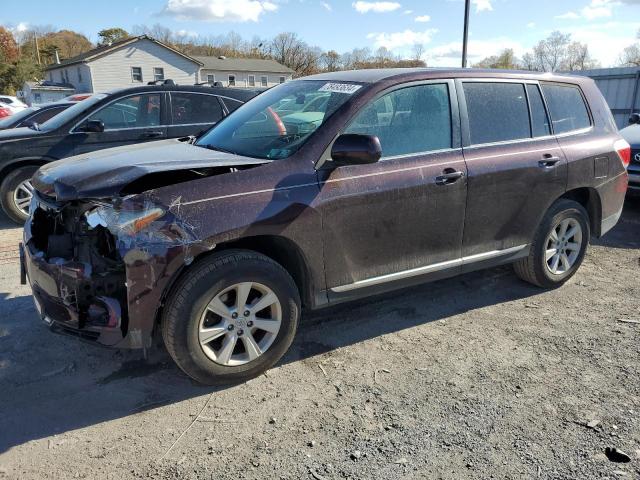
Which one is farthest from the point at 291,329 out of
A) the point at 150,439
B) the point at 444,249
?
the point at 444,249

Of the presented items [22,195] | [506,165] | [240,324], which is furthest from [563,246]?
[22,195]

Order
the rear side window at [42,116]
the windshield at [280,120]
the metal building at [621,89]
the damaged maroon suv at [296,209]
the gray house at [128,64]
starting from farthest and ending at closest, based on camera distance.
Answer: the gray house at [128,64] < the metal building at [621,89] < the rear side window at [42,116] < the windshield at [280,120] < the damaged maroon suv at [296,209]

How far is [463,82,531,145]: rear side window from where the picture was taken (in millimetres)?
4066

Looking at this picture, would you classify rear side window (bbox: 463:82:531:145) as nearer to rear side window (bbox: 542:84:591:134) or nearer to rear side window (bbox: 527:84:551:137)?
rear side window (bbox: 527:84:551:137)

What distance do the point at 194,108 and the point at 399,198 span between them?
4.76m

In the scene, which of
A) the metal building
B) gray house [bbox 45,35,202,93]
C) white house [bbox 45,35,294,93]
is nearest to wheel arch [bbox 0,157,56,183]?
the metal building

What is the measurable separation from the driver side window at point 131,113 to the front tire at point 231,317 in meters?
4.83

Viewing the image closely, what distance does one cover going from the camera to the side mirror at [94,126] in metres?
6.87

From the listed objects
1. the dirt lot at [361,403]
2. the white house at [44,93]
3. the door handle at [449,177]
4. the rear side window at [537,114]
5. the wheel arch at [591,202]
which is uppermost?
the white house at [44,93]

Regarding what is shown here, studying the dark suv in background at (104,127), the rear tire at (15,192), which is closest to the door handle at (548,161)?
the dark suv in background at (104,127)

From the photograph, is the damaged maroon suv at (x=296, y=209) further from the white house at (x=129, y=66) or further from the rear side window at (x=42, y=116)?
the white house at (x=129, y=66)

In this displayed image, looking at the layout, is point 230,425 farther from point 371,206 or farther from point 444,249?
point 444,249

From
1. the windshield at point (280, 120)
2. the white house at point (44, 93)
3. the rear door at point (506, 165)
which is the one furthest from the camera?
the white house at point (44, 93)

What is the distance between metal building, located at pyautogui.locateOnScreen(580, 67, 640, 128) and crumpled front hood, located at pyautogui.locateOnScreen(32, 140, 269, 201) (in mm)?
14181
